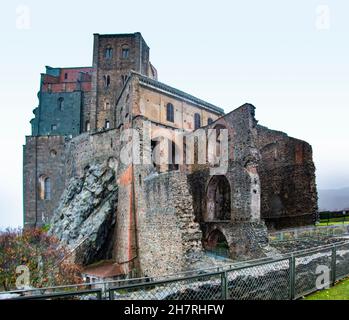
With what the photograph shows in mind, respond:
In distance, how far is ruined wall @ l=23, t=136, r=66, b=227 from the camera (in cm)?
4062

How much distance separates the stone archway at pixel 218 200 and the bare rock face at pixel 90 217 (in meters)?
7.44

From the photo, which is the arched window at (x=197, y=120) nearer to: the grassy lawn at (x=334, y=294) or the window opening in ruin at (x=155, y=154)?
the window opening in ruin at (x=155, y=154)

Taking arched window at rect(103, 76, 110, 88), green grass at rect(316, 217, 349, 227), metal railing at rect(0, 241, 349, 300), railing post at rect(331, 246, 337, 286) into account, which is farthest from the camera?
arched window at rect(103, 76, 110, 88)

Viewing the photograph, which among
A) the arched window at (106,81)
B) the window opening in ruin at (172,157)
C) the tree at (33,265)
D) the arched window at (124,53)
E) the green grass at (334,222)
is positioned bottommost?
the tree at (33,265)

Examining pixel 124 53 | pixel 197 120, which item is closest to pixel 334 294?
pixel 197 120

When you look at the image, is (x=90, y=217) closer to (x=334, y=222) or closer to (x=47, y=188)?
(x=334, y=222)

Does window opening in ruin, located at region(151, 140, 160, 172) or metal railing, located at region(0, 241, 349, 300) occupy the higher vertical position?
window opening in ruin, located at region(151, 140, 160, 172)

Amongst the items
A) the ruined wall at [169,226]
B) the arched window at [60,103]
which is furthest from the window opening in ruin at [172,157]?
the arched window at [60,103]

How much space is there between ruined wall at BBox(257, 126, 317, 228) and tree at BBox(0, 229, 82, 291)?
15.2 m

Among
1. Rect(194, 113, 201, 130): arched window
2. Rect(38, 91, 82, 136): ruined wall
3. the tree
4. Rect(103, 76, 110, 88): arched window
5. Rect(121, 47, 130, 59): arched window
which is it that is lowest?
the tree

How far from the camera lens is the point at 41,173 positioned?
41.4m

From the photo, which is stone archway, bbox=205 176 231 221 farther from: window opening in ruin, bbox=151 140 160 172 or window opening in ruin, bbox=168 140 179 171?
window opening in ruin, bbox=151 140 160 172

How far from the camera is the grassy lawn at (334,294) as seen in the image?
6.78 m

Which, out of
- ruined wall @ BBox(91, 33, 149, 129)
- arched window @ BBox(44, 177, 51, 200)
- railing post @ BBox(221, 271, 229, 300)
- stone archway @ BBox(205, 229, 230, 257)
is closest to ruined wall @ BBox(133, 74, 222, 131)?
ruined wall @ BBox(91, 33, 149, 129)
